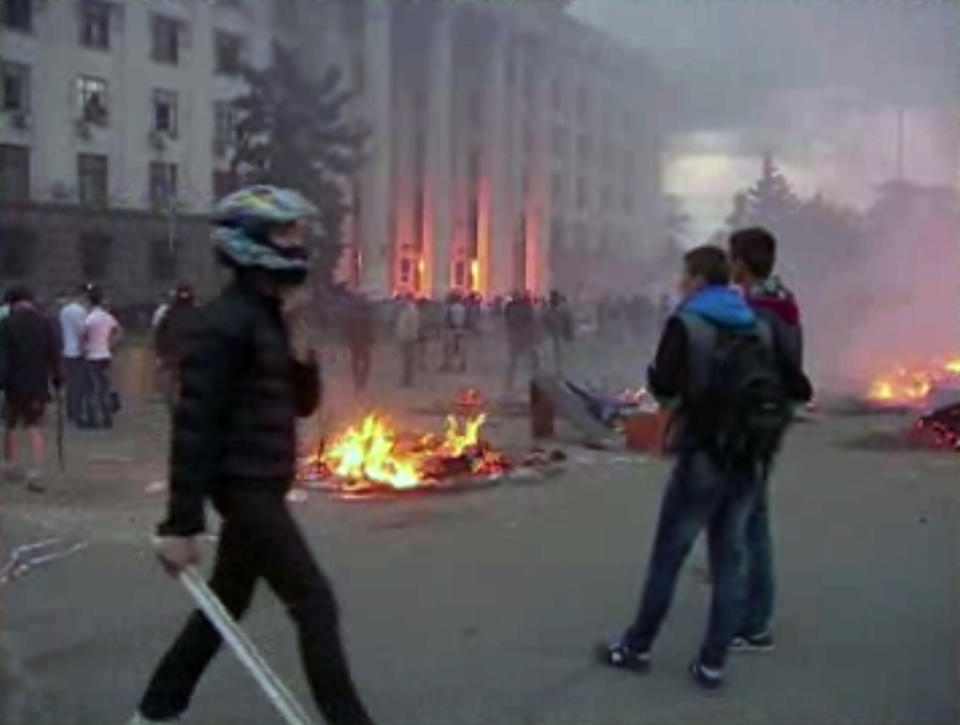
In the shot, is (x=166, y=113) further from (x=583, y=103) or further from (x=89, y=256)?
(x=583, y=103)

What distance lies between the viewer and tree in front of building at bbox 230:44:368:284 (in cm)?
3594

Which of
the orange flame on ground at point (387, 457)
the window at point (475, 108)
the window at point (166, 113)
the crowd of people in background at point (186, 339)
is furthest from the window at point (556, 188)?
the orange flame on ground at point (387, 457)

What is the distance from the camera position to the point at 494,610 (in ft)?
17.6

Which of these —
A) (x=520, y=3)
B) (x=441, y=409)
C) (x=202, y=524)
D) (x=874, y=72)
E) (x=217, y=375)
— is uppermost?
(x=520, y=3)

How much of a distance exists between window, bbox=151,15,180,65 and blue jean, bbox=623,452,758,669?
41337 millimetres

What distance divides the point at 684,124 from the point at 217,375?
37.0m

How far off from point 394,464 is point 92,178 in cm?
3475

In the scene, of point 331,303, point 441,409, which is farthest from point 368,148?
point 441,409

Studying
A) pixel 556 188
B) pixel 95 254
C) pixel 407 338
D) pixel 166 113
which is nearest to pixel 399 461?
pixel 407 338

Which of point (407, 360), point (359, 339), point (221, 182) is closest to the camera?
point (359, 339)

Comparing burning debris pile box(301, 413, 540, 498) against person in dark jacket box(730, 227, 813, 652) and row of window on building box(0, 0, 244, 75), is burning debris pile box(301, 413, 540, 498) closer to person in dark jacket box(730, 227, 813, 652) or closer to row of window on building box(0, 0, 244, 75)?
person in dark jacket box(730, 227, 813, 652)

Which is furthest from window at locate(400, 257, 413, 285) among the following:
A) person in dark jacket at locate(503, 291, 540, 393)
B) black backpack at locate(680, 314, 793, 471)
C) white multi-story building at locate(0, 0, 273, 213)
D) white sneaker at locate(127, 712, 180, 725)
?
white sneaker at locate(127, 712, 180, 725)

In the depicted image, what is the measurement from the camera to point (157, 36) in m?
43.3

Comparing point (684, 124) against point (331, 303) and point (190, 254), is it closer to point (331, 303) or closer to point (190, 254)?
point (190, 254)
